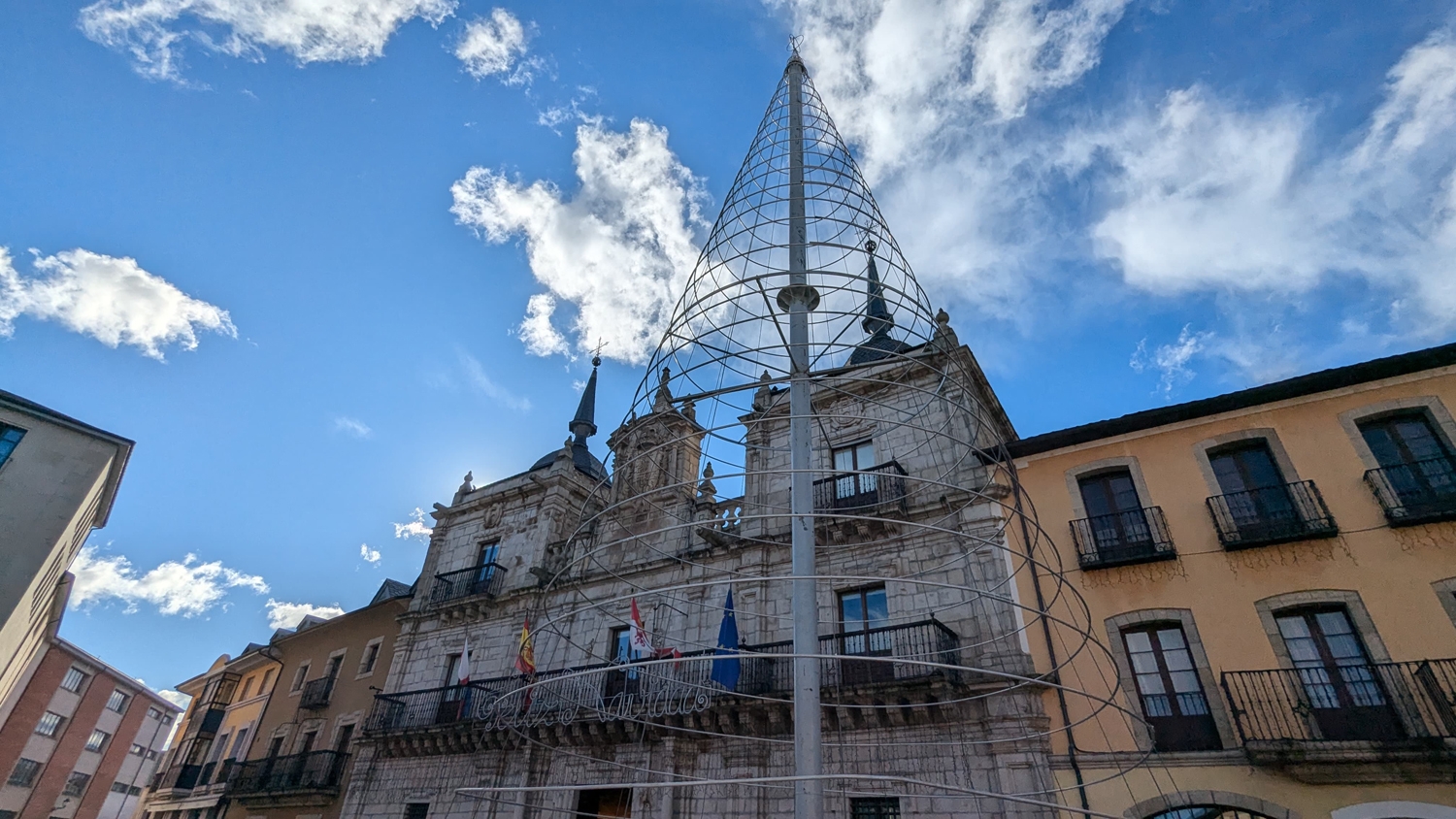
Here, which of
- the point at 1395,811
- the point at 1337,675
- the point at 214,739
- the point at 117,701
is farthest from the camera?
the point at 117,701

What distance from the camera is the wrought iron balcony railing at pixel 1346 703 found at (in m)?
11.6

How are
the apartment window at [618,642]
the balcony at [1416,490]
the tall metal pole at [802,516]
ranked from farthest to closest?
the apartment window at [618,642] → the balcony at [1416,490] → the tall metal pole at [802,516]

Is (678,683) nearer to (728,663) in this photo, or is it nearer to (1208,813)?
(728,663)

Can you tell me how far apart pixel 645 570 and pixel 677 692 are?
533 centimetres

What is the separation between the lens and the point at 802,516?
7.04 m

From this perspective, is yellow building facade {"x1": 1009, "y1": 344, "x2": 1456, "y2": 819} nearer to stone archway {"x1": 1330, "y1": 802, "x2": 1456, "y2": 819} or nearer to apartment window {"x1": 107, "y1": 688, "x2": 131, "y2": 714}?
stone archway {"x1": 1330, "y1": 802, "x2": 1456, "y2": 819}

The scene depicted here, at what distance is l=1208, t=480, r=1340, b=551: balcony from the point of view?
1384cm

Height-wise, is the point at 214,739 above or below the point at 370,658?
below

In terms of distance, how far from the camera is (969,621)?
16.1 meters

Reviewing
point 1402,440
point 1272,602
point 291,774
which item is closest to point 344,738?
point 291,774

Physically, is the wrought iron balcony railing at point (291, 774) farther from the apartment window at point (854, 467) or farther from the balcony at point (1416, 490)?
the balcony at point (1416, 490)

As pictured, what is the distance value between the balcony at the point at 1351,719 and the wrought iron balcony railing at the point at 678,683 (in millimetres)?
5348

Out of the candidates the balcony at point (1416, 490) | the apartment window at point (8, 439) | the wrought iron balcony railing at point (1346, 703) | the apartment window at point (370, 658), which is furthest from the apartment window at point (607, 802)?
the apartment window at point (8, 439)

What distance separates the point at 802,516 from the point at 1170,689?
11347 millimetres
